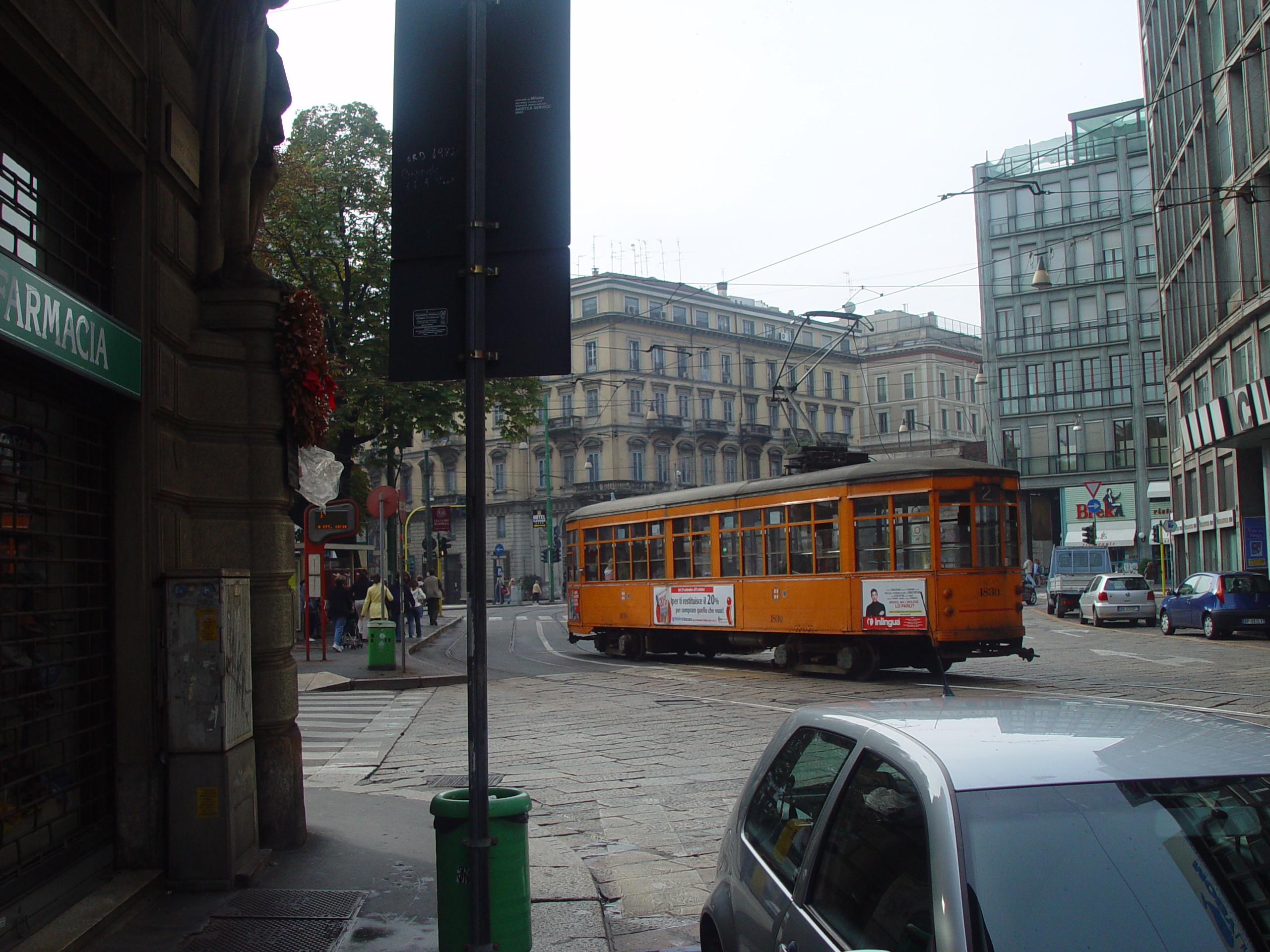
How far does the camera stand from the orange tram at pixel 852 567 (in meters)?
15.5

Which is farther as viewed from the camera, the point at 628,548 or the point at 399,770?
the point at 628,548

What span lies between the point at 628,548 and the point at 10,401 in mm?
17347

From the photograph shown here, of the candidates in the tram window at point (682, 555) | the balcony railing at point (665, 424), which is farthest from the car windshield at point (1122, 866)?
the balcony railing at point (665, 424)

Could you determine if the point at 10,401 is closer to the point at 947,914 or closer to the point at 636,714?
the point at 947,914

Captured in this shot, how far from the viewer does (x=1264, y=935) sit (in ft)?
7.63

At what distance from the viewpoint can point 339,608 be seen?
24.6 meters

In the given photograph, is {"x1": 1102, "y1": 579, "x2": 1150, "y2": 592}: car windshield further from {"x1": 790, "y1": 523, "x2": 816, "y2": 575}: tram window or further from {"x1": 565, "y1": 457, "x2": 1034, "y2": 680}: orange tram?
{"x1": 790, "y1": 523, "x2": 816, "y2": 575}: tram window

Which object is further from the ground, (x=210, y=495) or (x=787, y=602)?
(x=210, y=495)

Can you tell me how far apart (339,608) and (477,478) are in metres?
21.4

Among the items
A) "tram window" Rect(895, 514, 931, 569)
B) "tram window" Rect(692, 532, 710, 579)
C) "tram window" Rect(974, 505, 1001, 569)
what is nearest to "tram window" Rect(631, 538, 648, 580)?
"tram window" Rect(692, 532, 710, 579)

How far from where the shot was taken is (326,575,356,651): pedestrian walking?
967 inches

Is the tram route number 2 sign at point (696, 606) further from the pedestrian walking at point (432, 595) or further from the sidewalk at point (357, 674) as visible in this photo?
the pedestrian walking at point (432, 595)

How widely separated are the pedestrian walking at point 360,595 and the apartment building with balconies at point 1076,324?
3620 cm

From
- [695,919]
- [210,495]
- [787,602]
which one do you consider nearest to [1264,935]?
[695,919]
